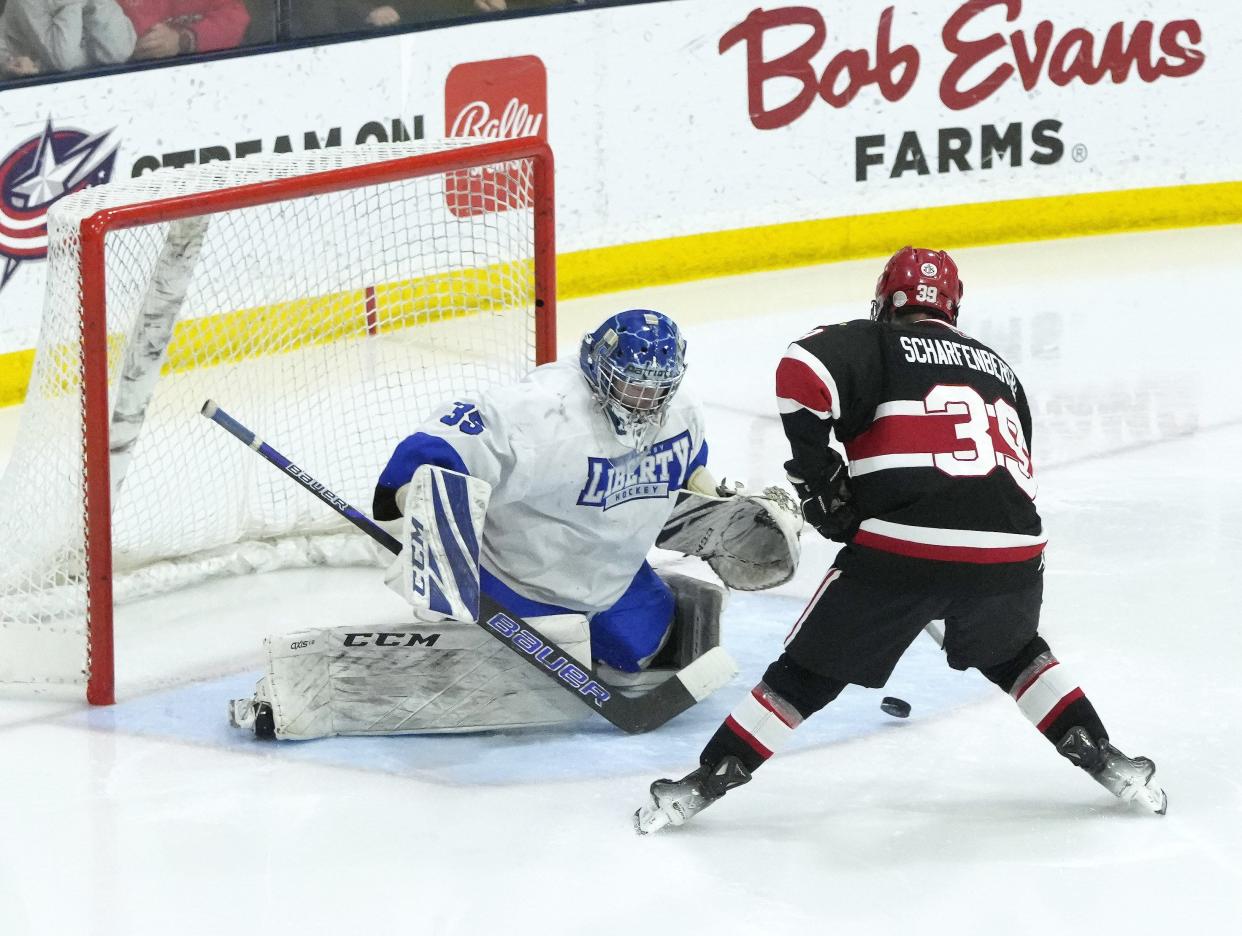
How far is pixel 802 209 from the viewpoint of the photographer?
730cm

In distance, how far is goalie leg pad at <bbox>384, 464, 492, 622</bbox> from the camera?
3248mm

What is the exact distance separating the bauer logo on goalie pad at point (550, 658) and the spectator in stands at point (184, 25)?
2929 millimetres

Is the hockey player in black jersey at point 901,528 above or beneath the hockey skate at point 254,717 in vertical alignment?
above

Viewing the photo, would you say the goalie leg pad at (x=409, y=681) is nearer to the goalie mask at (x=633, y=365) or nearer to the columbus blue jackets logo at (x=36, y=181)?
the goalie mask at (x=633, y=365)

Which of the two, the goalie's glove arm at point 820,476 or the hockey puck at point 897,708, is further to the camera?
the hockey puck at point 897,708

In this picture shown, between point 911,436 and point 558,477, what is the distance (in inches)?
27.3

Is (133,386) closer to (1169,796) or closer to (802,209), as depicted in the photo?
(1169,796)

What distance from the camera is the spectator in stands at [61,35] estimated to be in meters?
5.48

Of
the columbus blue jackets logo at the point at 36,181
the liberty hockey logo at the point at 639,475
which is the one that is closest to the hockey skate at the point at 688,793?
the liberty hockey logo at the point at 639,475

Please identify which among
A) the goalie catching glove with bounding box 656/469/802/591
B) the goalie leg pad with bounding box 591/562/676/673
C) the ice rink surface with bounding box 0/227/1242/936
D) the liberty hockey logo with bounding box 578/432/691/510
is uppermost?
the liberty hockey logo with bounding box 578/432/691/510

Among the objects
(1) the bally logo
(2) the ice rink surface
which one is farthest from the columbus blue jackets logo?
(2) the ice rink surface

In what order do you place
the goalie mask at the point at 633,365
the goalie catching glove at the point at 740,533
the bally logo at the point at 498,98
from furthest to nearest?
the bally logo at the point at 498,98 < the goalie catching glove at the point at 740,533 < the goalie mask at the point at 633,365

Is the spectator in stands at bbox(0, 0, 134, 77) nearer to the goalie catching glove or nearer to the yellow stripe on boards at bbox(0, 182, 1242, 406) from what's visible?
the yellow stripe on boards at bbox(0, 182, 1242, 406)

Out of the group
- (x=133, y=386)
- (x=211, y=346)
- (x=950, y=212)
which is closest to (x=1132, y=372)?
(x=950, y=212)
